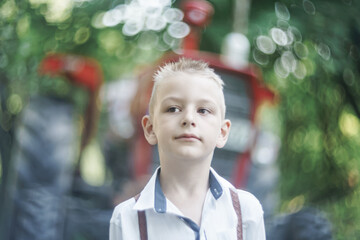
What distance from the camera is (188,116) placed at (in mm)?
780

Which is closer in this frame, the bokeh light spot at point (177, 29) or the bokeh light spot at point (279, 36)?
the bokeh light spot at point (279, 36)

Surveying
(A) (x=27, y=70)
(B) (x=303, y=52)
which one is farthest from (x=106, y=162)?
(B) (x=303, y=52)

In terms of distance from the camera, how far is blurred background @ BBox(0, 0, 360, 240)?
1.66 meters

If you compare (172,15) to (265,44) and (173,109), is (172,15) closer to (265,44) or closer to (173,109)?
(265,44)

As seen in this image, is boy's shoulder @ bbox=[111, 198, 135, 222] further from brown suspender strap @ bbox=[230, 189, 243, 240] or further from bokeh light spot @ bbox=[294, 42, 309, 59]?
bokeh light spot @ bbox=[294, 42, 309, 59]

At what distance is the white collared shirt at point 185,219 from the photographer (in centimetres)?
79

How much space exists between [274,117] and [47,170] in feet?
5.74

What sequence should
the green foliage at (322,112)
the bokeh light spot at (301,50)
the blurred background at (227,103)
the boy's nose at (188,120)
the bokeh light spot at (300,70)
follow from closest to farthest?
the boy's nose at (188,120), the blurred background at (227,103), the green foliage at (322,112), the bokeh light spot at (301,50), the bokeh light spot at (300,70)

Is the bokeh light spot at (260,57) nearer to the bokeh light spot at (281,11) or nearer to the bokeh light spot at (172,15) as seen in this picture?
the bokeh light spot at (281,11)

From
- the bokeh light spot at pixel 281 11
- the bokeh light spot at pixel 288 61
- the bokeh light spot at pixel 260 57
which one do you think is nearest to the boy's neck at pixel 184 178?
the bokeh light spot at pixel 281 11

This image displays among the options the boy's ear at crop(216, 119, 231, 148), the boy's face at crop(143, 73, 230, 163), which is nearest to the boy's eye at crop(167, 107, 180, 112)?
the boy's face at crop(143, 73, 230, 163)

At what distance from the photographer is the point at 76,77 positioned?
2705mm

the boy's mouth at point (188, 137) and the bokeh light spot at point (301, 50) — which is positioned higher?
the bokeh light spot at point (301, 50)

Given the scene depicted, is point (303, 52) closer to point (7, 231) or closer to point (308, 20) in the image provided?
point (308, 20)
